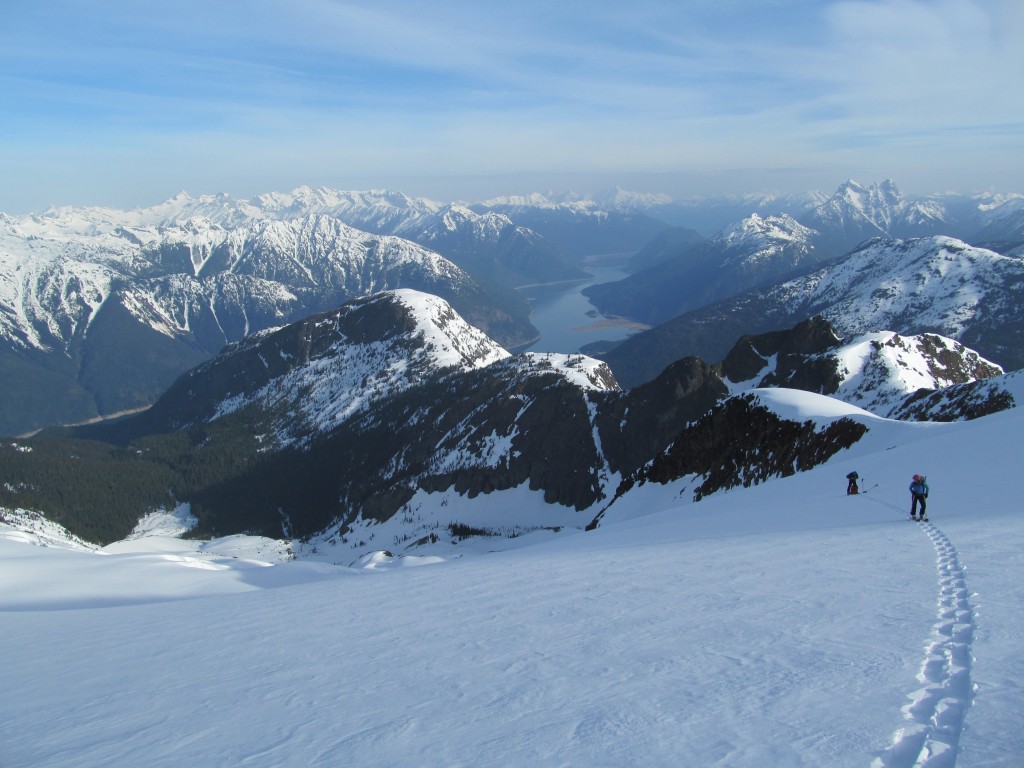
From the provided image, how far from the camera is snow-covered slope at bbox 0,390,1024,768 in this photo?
7.04 metres

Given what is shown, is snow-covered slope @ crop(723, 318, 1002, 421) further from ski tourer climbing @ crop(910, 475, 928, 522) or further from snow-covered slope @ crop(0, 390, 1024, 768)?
snow-covered slope @ crop(0, 390, 1024, 768)

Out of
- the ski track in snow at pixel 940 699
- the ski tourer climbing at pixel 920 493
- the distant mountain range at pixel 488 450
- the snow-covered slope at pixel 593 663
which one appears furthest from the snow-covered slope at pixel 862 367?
the ski track in snow at pixel 940 699

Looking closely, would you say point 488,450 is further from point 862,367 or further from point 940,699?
point 940,699

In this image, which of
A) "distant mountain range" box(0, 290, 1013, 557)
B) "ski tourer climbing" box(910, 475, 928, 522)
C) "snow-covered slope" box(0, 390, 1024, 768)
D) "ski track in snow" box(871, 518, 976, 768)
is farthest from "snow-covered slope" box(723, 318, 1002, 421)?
"ski track in snow" box(871, 518, 976, 768)

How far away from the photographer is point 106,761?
27.3 ft

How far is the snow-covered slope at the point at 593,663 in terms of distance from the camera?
704 centimetres

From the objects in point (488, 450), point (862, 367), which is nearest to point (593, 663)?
point (862, 367)

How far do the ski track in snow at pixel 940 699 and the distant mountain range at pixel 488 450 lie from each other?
39888mm

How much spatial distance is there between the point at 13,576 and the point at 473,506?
86.4 metres

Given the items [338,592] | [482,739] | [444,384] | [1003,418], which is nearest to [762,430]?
[1003,418]

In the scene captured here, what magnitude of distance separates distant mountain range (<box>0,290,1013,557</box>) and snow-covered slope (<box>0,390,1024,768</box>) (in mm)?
35371

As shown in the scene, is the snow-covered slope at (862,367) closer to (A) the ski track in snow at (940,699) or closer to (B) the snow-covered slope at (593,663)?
(B) the snow-covered slope at (593,663)

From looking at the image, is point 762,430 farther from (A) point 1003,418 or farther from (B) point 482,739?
(B) point 482,739

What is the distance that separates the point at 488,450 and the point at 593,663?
115439 mm
